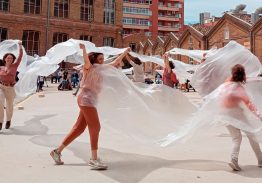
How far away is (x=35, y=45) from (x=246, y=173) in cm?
4193

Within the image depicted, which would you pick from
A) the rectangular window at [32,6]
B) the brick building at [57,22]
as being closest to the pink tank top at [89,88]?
the brick building at [57,22]

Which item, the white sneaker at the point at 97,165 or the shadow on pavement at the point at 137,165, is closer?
the shadow on pavement at the point at 137,165

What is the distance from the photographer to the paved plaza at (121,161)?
15.9 ft

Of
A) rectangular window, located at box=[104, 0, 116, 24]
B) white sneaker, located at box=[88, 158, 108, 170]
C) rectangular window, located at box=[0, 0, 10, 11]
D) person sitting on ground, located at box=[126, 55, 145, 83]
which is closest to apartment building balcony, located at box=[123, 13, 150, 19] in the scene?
rectangular window, located at box=[104, 0, 116, 24]

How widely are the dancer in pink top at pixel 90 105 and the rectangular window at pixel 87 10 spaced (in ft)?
146

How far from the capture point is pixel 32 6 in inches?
1764

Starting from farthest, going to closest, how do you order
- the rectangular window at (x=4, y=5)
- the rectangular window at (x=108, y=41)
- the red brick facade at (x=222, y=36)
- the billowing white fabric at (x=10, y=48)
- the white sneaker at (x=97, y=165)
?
the rectangular window at (x=108, y=41) < the rectangular window at (x=4, y=5) < the red brick facade at (x=222, y=36) < the billowing white fabric at (x=10, y=48) < the white sneaker at (x=97, y=165)

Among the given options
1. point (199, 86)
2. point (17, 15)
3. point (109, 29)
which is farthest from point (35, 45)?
point (199, 86)

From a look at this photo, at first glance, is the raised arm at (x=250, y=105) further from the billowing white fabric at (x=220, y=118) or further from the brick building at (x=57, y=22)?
the brick building at (x=57, y=22)

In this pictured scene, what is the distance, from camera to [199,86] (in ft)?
23.4

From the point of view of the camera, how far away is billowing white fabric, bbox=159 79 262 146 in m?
5.31

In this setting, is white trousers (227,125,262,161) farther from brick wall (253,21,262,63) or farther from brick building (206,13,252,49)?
brick building (206,13,252,49)

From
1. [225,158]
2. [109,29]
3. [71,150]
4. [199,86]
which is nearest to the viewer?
[225,158]

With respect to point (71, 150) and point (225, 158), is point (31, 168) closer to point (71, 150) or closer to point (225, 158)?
point (71, 150)
